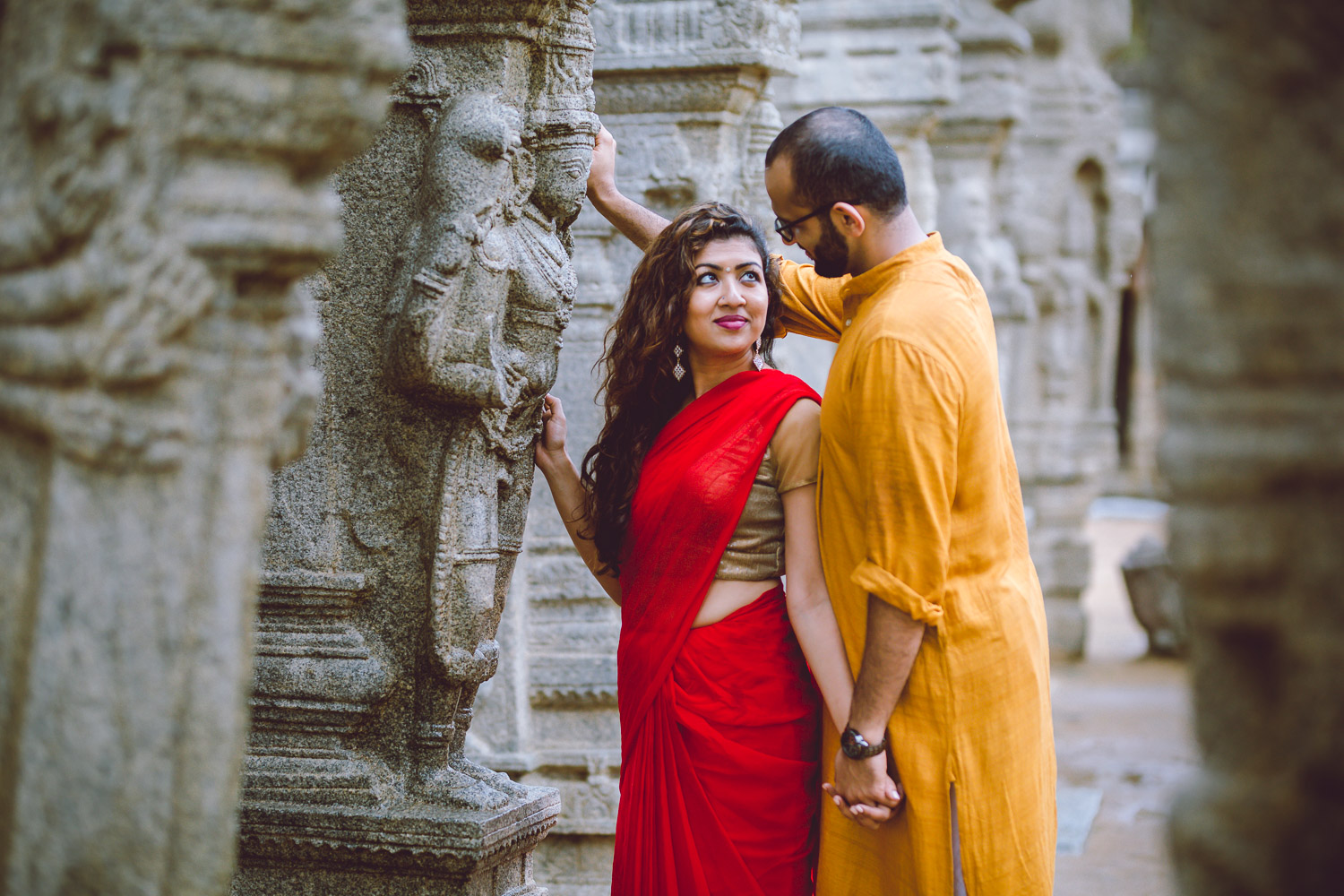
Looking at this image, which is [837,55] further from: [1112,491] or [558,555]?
[1112,491]

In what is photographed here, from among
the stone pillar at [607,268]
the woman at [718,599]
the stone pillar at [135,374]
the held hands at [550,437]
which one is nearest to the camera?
the stone pillar at [135,374]

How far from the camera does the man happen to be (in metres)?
2.75

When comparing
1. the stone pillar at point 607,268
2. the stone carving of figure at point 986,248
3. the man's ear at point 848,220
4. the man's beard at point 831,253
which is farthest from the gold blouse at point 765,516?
the stone carving of figure at point 986,248

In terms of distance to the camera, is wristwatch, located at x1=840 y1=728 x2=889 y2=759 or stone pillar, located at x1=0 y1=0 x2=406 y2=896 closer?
stone pillar, located at x1=0 y1=0 x2=406 y2=896

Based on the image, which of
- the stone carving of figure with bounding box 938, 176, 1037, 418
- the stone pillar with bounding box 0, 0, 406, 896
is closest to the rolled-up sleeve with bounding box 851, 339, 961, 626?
the stone pillar with bounding box 0, 0, 406, 896

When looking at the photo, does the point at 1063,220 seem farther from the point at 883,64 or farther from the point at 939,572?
the point at 939,572

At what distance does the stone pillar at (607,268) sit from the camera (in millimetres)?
5191

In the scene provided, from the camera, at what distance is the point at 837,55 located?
730cm

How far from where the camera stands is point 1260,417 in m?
1.50

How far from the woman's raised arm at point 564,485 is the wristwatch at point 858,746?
75 centimetres

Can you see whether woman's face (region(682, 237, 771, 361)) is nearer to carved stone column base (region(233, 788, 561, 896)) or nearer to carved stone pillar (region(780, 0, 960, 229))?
carved stone column base (region(233, 788, 561, 896))

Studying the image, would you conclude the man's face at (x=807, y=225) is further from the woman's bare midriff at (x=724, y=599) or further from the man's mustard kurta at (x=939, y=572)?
the woman's bare midriff at (x=724, y=599)

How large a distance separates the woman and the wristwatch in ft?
0.31

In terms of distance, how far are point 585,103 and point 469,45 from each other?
12.6 inches
